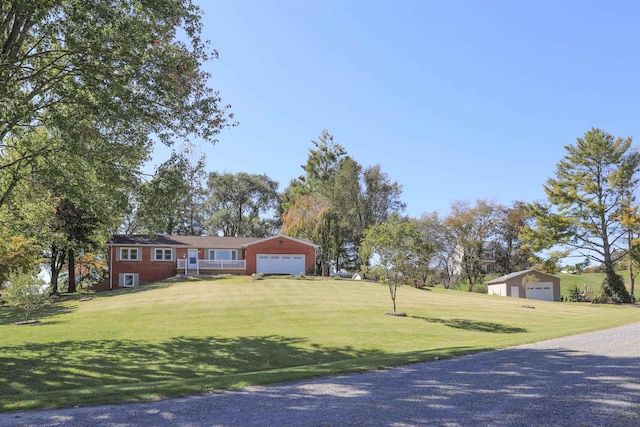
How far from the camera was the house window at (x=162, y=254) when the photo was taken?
141 feet

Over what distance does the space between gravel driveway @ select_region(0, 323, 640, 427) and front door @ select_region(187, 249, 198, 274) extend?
3631 centimetres

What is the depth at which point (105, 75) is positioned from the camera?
38.7 feet

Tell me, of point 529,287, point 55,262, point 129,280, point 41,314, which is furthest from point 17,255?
point 529,287

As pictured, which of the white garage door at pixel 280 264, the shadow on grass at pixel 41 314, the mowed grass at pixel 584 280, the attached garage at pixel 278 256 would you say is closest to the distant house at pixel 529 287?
the mowed grass at pixel 584 280

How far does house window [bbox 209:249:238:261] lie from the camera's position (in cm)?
4459

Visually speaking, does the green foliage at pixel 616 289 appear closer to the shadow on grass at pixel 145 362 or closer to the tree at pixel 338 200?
the tree at pixel 338 200

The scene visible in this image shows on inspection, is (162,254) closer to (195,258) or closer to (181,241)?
(181,241)

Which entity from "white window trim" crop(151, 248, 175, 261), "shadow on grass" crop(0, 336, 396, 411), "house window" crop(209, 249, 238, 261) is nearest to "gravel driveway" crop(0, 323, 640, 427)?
"shadow on grass" crop(0, 336, 396, 411)

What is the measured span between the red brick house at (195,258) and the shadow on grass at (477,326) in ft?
76.7

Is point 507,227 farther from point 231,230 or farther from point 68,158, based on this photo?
point 68,158

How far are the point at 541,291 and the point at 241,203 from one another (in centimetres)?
3921

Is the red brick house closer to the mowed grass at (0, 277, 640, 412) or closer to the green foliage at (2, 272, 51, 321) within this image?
the mowed grass at (0, 277, 640, 412)

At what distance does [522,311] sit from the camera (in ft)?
84.9

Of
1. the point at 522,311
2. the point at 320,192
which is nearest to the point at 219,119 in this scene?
the point at 522,311
